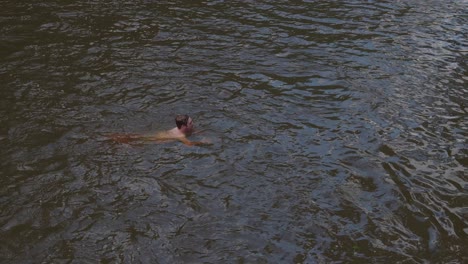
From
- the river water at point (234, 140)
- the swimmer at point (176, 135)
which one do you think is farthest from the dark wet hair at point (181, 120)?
the river water at point (234, 140)

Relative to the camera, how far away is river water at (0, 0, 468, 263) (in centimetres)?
740

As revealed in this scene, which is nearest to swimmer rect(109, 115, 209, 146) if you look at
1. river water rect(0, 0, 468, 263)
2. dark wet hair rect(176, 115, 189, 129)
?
dark wet hair rect(176, 115, 189, 129)

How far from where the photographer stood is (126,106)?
11.1m

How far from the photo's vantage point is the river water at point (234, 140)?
7.40 meters

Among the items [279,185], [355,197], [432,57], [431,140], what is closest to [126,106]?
[279,185]

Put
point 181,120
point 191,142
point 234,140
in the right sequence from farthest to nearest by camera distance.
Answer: point 234,140 < point 191,142 < point 181,120

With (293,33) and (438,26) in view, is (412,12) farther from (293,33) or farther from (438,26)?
(293,33)

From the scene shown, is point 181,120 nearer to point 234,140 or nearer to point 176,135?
point 176,135

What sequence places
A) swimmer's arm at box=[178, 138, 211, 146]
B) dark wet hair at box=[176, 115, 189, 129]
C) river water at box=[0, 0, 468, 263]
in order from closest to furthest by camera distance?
river water at box=[0, 0, 468, 263]
dark wet hair at box=[176, 115, 189, 129]
swimmer's arm at box=[178, 138, 211, 146]

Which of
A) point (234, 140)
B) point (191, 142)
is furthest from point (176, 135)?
point (234, 140)

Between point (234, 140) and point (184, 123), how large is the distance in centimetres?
99

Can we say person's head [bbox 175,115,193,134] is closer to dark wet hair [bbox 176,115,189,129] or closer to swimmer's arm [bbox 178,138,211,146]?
dark wet hair [bbox 176,115,189,129]

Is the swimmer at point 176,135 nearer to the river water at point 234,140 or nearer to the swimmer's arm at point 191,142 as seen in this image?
the swimmer's arm at point 191,142

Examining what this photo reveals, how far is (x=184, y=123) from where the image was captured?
9773 millimetres
